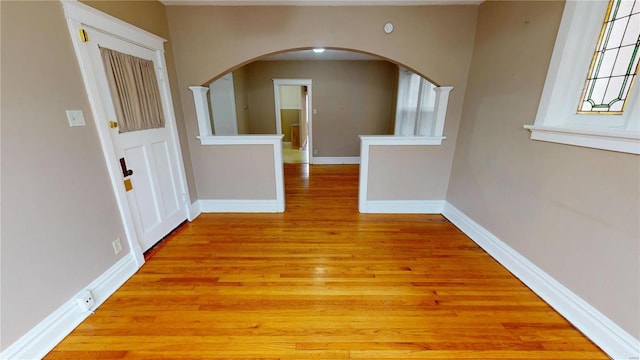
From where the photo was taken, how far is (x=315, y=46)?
2697 mm

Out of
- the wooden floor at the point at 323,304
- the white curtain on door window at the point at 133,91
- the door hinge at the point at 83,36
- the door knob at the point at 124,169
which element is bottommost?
the wooden floor at the point at 323,304

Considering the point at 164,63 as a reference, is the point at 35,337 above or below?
below

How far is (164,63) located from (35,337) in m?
2.42

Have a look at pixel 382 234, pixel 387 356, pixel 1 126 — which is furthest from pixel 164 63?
pixel 387 356

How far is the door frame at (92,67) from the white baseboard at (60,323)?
0.81 ft

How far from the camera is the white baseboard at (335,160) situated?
237 inches

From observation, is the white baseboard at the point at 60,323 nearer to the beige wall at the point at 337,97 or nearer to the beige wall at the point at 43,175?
the beige wall at the point at 43,175

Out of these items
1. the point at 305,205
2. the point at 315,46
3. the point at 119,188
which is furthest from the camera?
the point at 305,205

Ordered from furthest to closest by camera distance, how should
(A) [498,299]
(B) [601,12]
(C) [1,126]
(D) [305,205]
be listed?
(D) [305,205]
(A) [498,299]
(B) [601,12]
(C) [1,126]

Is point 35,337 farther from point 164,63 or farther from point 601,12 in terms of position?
point 601,12

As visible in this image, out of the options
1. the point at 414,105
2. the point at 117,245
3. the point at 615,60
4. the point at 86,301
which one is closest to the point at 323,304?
the point at 86,301

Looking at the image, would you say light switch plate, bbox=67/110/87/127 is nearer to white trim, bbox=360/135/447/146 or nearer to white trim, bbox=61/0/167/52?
white trim, bbox=61/0/167/52

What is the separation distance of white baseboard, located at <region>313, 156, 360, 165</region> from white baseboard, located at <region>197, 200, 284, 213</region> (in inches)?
114

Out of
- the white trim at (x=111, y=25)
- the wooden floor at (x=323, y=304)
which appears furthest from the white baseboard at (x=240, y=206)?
the white trim at (x=111, y=25)
